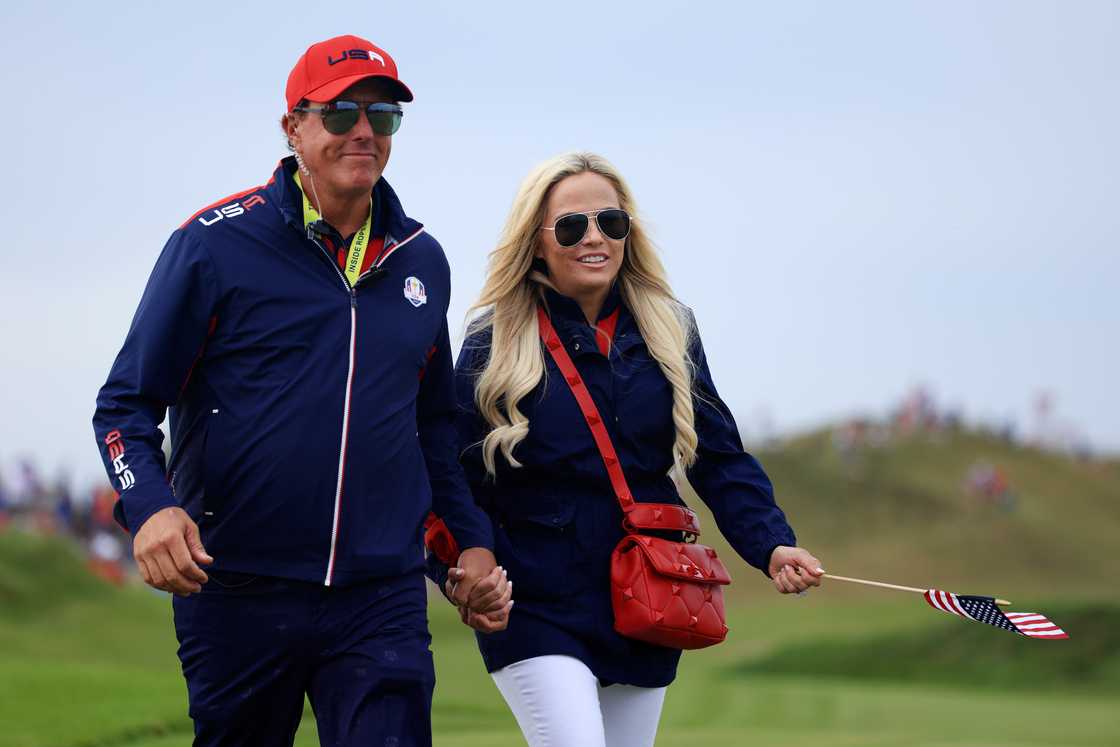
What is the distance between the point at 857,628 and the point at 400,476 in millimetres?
22213

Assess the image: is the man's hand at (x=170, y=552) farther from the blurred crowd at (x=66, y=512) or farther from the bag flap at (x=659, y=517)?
the blurred crowd at (x=66, y=512)

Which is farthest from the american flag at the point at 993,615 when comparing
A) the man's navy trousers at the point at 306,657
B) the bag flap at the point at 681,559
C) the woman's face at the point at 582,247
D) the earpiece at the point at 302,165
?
the earpiece at the point at 302,165

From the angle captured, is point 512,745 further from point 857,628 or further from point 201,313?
point 857,628

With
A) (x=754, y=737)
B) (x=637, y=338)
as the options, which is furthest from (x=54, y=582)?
(x=637, y=338)

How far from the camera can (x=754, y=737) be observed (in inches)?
451

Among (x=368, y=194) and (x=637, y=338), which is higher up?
(x=368, y=194)

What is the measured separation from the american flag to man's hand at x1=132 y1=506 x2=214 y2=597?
88.8 inches

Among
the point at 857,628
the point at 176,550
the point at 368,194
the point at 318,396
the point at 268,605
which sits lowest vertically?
the point at 857,628

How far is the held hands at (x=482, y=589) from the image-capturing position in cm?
499

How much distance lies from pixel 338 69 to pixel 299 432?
1110 mm

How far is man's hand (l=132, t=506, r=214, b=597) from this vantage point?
13.7 ft

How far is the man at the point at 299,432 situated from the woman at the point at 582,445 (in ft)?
1.66

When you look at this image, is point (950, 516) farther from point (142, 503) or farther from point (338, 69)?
point (142, 503)

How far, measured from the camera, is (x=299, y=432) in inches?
177
